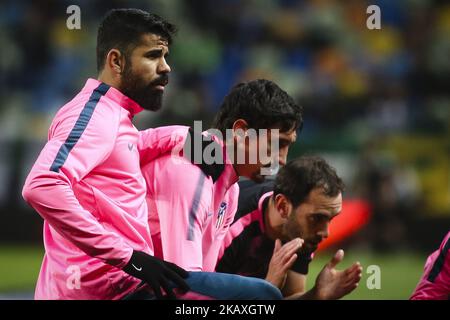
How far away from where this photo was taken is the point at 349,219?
1045 centimetres

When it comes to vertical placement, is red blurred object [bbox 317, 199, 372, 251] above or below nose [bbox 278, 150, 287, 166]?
below

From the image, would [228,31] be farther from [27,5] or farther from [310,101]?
[27,5]

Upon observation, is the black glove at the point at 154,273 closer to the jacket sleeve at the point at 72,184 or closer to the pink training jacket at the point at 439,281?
the jacket sleeve at the point at 72,184

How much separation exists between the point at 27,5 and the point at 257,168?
9.05 meters

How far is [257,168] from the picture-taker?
12.5ft

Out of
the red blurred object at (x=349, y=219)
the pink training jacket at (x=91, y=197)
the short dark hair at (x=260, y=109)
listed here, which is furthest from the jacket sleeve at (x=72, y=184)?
the red blurred object at (x=349, y=219)

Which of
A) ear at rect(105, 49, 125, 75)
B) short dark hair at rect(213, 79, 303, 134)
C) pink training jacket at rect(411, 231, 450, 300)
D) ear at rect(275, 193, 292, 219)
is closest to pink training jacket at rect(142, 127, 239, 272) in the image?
short dark hair at rect(213, 79, 303, 134)

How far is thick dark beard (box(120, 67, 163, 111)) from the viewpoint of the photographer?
354cm

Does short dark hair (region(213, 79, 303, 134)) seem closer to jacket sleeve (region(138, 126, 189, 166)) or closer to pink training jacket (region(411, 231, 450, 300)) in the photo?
jacket sleeve (region(138, 126, 189, 166))

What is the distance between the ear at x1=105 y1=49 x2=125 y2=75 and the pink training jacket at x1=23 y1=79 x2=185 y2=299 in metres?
0.10

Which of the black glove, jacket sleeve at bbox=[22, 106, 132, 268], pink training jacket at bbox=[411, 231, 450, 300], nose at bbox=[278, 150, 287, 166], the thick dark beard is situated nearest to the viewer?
jacket sleeve at bbox=[22, 106, 132, 268]

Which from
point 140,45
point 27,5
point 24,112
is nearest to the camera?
point 140,45

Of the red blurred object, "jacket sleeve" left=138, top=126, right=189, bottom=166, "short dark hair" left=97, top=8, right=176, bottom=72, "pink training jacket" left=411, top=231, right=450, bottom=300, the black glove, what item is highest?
"short dark hair" left=97, top=8, right=176, bottom=72
